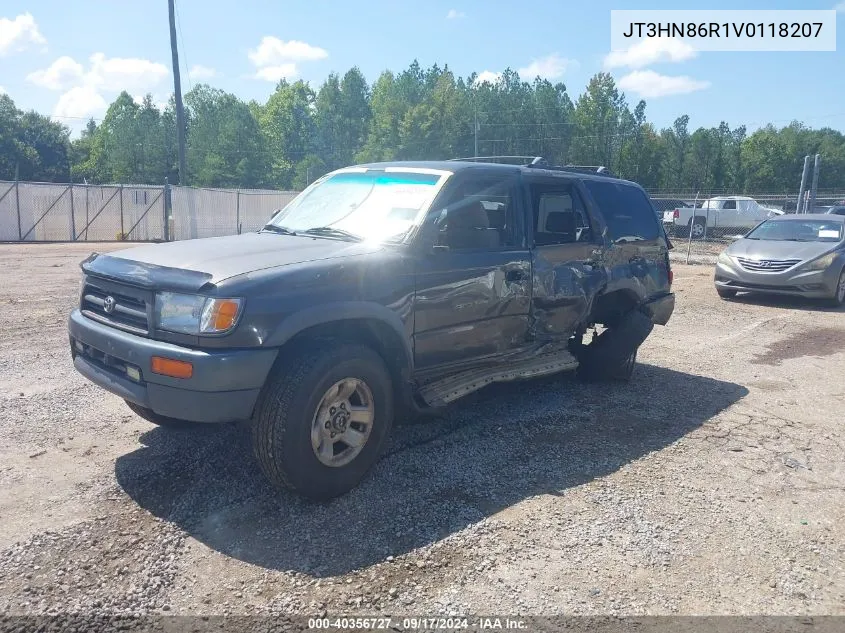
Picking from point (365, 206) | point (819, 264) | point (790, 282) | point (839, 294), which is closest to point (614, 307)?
point (365, 206)

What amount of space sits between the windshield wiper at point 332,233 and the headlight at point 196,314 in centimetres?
121

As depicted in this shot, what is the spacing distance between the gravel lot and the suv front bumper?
0.64 metres

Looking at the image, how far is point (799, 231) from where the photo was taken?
39.5 feet

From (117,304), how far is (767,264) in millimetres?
10755

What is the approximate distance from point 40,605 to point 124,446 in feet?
5.86

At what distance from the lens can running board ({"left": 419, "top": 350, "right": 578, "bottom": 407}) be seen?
443 centimetres

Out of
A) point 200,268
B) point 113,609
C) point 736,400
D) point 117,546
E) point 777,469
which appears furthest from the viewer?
point 736,400

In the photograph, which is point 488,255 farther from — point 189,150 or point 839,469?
point 189,150

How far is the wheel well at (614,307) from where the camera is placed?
6145 mm

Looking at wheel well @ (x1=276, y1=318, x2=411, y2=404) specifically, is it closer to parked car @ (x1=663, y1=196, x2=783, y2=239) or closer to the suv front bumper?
the suv front bumper

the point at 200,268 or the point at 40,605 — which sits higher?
the point at 200,268

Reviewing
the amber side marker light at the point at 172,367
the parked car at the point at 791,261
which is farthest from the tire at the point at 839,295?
the amber side marker light at the point at 172,367

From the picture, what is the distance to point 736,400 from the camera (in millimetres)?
6074

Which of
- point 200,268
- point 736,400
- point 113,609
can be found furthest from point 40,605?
point 736,400
